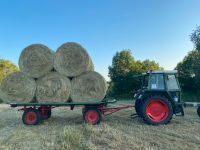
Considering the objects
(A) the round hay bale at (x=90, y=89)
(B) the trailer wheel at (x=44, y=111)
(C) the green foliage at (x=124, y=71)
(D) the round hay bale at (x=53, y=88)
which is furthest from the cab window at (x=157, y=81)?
(C) the green foliage at (x=124, y=71)

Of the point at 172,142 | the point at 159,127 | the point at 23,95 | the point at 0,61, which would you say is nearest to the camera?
the point at 172,142

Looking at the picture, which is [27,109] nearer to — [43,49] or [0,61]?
[43,49]

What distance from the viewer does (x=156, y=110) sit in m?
10.1

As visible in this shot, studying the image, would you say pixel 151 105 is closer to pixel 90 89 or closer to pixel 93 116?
pixel 93 116

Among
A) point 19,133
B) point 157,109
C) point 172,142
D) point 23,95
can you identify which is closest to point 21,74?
point 23,95

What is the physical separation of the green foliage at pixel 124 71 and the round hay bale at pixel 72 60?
16.6 meters

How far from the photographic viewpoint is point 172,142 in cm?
704

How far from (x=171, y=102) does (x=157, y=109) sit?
1.85 ft

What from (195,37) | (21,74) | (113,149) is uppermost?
(195,37)

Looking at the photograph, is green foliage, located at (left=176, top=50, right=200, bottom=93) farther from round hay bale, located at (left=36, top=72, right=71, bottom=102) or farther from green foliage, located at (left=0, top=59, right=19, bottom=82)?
green foliage, located at (left=0, top=59, right=19, bottom=82)

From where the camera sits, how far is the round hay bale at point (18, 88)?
389 inches

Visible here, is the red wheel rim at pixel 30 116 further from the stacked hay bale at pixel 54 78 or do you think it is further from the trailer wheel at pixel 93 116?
the trailer wheel at pixel 93 116

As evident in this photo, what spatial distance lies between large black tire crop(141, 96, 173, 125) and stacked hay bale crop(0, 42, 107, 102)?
5.17 ft

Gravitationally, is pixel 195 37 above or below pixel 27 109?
above
